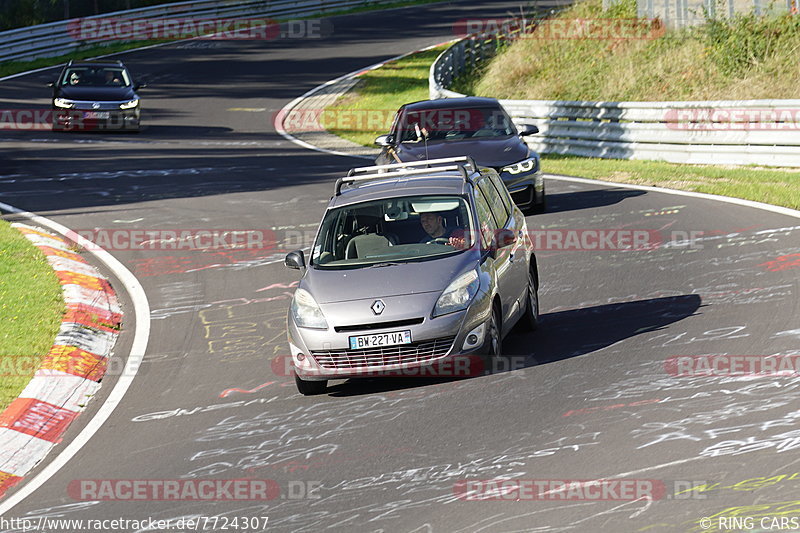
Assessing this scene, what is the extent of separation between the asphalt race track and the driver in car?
3.54 feet

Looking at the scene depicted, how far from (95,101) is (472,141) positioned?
16059mm

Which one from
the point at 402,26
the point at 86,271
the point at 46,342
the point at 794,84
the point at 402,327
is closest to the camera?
the point at 402,327

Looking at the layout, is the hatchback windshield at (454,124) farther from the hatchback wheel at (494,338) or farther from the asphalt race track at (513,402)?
the hatchback wheel at (494,338)

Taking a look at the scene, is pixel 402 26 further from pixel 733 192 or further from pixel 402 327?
pixel 402 327

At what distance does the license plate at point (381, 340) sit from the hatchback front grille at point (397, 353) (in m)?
0.04

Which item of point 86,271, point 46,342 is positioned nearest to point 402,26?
point 86,271

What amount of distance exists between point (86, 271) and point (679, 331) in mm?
7827

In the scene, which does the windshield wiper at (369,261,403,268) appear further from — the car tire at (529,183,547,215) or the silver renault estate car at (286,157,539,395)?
the car tire at (529,183,547,215)

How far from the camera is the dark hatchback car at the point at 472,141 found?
667 inches

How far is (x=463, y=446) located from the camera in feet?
26.6

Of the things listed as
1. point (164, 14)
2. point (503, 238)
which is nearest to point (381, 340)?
point (503, 238)

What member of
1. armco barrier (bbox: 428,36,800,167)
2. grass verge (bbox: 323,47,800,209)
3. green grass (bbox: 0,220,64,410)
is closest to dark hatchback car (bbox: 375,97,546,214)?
grass verge (bbox: 323,47,800,209)

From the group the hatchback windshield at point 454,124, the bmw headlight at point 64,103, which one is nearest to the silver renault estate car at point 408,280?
the hatchback windshield at point 454,124

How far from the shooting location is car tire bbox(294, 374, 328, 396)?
9852 millimetres
